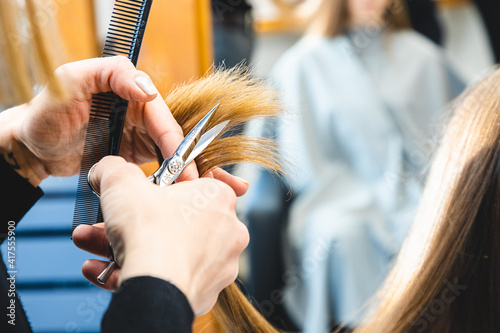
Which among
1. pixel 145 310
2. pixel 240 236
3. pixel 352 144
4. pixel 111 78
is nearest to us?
pixel 145 310

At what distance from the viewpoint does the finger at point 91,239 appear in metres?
0.62

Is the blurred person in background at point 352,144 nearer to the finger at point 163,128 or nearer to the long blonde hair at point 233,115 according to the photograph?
the long blonde hair at point 233,115

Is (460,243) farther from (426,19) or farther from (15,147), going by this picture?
(426,19)

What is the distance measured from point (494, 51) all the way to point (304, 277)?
49.6 inches

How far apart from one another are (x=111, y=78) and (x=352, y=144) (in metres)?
1.32

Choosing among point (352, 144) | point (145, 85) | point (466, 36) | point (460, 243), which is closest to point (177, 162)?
point (145, 85)

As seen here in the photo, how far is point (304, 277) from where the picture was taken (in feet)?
5.86

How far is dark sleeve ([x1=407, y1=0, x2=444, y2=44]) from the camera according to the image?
79.0 inches

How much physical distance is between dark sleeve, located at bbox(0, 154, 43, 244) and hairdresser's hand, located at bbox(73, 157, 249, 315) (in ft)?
Result: 0.62

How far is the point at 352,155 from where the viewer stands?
185cm

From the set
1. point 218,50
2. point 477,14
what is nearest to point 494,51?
point 477,14

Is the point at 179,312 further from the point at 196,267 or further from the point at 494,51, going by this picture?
the point at 494,51

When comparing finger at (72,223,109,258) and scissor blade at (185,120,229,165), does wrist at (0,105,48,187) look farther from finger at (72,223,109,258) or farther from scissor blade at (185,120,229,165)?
scissor blade at (185,120,229,165)

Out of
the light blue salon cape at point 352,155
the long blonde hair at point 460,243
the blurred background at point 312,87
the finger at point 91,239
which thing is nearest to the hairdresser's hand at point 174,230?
the finger at point 91,239
